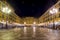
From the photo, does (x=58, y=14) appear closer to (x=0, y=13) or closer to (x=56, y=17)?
(x=56, y=17)

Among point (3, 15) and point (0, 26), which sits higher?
point (3, 15)

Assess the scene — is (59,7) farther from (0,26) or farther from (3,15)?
(0,26)

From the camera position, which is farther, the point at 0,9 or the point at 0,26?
the point at 0,9

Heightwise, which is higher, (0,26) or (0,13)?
(0,13)

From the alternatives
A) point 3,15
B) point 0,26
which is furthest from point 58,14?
point 0,26

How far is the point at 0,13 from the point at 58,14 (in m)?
30.0

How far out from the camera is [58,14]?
9131cm

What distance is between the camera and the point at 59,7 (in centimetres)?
9169

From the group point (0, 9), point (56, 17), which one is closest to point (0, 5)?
point (0, 9)

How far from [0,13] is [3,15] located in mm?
5188

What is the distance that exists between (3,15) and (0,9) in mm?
4229

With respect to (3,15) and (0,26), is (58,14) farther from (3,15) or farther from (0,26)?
(0,26)

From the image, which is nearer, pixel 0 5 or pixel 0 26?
pixel 0 26

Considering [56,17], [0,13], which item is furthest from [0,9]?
[56,17]
